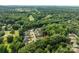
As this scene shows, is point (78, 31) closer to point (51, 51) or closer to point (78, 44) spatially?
Result: point (78, 44)

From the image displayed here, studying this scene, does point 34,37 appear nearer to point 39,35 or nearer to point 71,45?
point 39,35
